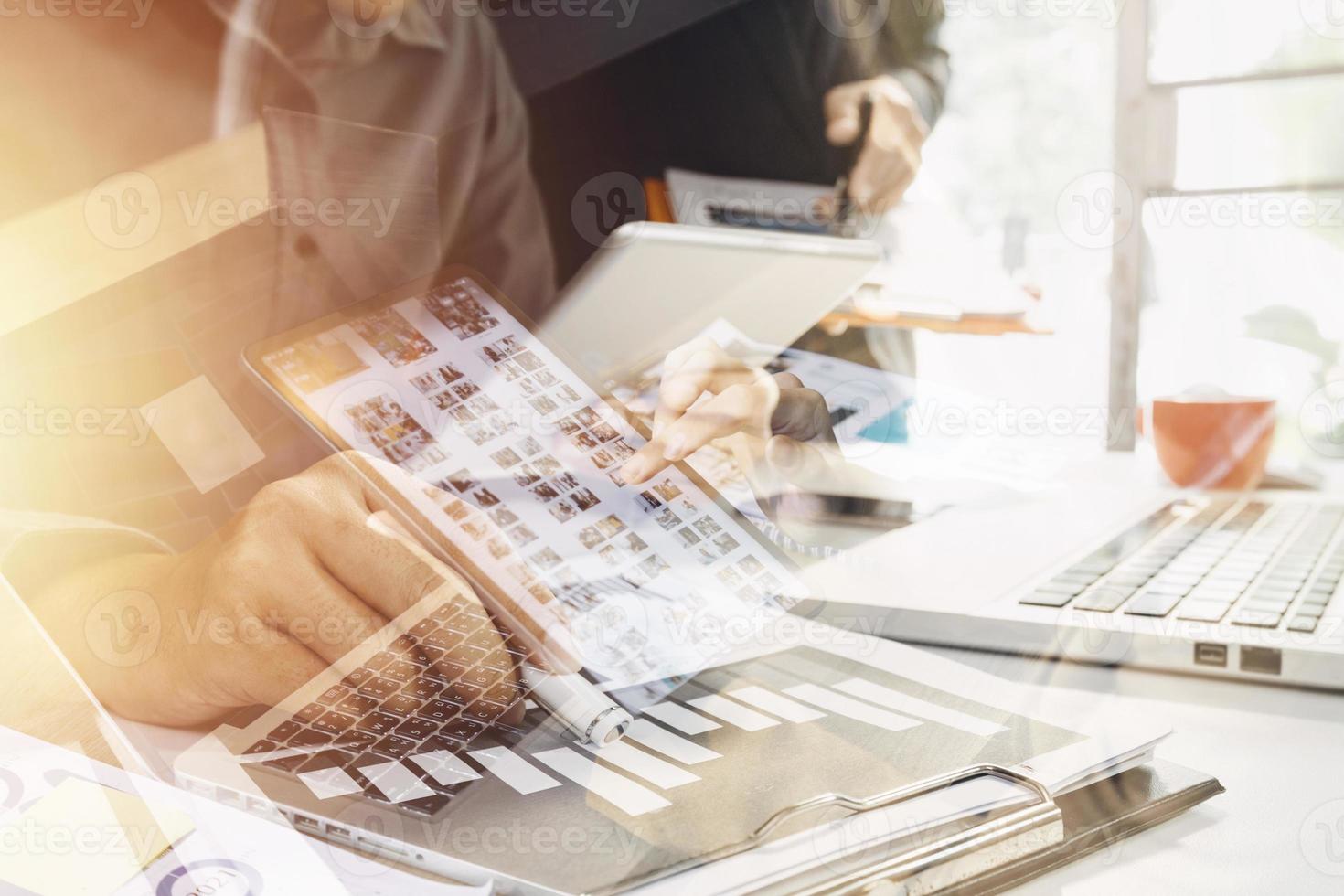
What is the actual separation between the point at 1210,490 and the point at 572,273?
614 millimetres

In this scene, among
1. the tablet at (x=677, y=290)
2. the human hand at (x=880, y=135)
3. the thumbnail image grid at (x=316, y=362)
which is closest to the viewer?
the thumbnail image grid at (x=316, y=362)

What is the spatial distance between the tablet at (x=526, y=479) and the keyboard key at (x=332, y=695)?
2.2 inches

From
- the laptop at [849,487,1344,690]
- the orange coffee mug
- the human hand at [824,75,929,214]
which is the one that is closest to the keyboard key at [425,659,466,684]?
the laptop at [849,487,1344,690]

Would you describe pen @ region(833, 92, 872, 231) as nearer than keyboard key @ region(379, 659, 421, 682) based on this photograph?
No

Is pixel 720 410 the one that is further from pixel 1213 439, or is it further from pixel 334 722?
pixel 1213 439

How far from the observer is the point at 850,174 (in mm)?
1165

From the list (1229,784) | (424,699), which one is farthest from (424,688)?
(1229,784)

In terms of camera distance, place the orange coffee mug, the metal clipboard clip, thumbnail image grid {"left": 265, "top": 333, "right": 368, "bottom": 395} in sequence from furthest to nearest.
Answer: the orange coffee mug, thumbnail image grid {"left": 265, "top": 333, "right": 368, "bottom": 395}, the metal clipboard clip

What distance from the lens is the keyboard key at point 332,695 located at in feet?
0.96

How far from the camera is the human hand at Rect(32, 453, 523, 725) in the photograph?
30 cm

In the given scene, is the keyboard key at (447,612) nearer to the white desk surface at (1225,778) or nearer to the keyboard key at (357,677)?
the keyboard key at (357,677)

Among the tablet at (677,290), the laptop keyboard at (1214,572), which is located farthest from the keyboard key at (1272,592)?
the tablet at (677,290)

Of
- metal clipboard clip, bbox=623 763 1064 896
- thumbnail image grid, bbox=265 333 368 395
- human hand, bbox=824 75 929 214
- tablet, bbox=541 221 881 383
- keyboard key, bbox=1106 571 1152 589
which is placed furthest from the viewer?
human hand, bbox=824 75 929 214

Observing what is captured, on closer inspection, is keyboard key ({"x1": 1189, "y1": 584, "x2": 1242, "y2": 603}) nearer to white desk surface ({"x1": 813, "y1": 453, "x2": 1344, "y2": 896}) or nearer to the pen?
white desk surface ({"x1": 813, "y1": 453, "x2": 1344, "y2": 896})
